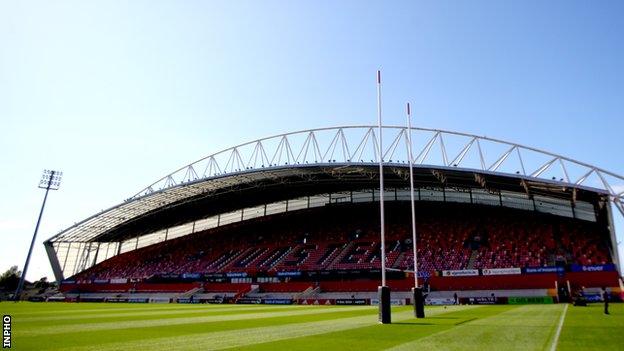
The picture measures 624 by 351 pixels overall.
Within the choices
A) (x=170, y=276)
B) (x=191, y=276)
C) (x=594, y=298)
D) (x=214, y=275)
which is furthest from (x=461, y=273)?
(x=170, y=276)

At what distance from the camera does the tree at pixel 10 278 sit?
9446 centimetres

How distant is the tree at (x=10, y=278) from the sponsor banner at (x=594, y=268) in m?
106

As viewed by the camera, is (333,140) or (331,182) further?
(331,182)

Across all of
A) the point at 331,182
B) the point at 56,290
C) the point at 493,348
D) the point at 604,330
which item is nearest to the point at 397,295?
the point at 331,182

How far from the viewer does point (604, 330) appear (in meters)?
14.1

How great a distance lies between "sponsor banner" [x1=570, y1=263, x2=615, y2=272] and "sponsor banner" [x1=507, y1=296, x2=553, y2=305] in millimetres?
4196

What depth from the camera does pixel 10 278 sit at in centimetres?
9844

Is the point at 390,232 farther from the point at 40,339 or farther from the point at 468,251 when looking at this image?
the point at 40,339

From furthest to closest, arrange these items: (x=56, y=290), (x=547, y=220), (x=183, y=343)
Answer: (x=56, y=290) → (x=547, y=220) → (x=183, y=343)

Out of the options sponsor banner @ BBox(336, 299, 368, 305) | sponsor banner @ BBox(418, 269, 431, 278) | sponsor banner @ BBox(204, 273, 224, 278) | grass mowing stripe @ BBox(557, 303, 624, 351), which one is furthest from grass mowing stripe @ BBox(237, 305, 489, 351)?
sponsor banner @ BBox(204, 273, 224, 278)

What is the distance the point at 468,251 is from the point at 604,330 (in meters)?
35.8

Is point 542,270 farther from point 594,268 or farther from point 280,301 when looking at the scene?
point 280,301

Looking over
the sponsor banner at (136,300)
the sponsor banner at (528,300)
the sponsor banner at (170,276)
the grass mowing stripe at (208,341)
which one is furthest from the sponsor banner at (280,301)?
the grass mowing stripe at (208,341)

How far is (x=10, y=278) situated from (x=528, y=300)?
4313 inches
